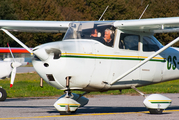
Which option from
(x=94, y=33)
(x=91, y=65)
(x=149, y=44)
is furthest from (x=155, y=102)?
(x=94, y=33)

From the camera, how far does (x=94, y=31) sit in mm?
8195

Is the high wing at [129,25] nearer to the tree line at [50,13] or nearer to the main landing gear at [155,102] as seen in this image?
the main landing gear at [155,102]

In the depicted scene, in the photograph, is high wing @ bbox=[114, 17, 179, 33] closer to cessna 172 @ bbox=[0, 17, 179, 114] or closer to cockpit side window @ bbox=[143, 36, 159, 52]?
cessna 172 @ bbox=[0, 17, 179, 114]

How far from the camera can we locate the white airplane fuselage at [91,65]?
740cm

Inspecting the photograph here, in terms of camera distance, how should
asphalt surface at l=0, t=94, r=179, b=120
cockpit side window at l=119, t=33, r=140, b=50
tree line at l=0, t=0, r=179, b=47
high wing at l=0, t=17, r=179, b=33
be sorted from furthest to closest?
tree line at l=0, t=0, r=179, b=47 < cockpit side window at l=119, t=33, r=140, b=50 < high wing at l=0, t=17, r=179, b=33 < asphalt surface at l=0, t=94, r=179, b=120

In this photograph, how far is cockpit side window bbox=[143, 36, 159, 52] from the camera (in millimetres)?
8921

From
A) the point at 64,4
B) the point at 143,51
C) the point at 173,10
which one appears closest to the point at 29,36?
the point at 173,10

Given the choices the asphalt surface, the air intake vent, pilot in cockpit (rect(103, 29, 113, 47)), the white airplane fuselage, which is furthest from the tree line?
the air intake vent

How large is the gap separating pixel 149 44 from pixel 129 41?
718 millimetres

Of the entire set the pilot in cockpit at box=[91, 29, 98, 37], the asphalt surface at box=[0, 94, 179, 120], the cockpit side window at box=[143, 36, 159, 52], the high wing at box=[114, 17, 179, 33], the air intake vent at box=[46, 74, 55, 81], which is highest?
the high wing at box=[114, 17, 179, 33]

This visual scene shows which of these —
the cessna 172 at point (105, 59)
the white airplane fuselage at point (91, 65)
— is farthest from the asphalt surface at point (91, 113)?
the white airplane fuselage at point (91, 65)

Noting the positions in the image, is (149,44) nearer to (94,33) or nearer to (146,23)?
(146,23)

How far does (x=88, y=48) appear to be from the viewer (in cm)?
773

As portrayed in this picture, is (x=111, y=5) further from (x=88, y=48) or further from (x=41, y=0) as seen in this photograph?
(x=88, y=48)
